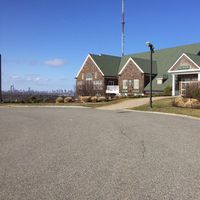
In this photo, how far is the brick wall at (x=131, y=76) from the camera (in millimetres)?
45219

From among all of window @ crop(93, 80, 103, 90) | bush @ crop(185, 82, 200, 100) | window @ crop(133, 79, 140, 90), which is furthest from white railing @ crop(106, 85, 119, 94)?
bush @ crop(185, 82, 200, 100)

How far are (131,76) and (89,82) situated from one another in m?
6.76

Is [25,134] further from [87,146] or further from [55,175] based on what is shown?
[55,175]

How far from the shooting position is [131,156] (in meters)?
7.48

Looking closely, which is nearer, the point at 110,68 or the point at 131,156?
the point at 131,156

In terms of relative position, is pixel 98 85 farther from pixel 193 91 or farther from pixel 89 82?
pixel 193 91

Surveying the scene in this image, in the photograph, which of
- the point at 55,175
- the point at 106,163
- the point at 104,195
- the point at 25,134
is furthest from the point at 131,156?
the point at 25,134

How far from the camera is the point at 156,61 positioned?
159 ft

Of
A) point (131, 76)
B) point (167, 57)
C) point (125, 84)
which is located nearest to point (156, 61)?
point (167, 57)

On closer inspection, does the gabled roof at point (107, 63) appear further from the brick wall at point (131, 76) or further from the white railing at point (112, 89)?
the brick wall at point (131, 76)

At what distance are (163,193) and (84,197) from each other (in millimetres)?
1296

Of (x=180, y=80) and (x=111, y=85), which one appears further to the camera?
(x=111, y=85)

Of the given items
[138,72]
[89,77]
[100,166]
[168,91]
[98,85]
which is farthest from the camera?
[89,77]

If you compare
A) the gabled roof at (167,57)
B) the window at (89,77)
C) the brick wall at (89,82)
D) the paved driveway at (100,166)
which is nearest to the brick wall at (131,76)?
the gabled roof at (167,57)
